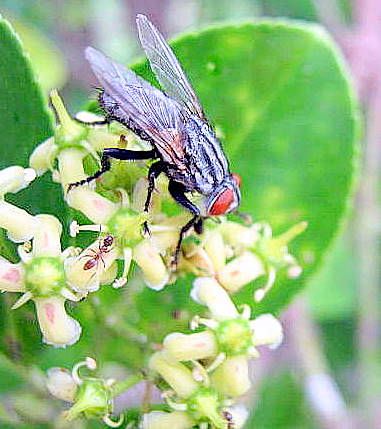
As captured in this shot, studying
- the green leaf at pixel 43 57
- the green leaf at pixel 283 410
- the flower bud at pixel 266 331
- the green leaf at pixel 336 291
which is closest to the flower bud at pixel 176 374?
the flower bud at pixel 266 331

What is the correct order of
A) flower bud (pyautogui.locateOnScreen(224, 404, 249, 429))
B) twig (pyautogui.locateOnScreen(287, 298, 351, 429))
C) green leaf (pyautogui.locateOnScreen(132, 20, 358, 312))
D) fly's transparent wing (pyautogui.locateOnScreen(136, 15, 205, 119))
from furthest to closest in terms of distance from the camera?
twig (pyautogui.locateOnScreen(287, 298, 351, 429)), green leaf (pyautogui.locateOnScreen(132, 20, 358, 312)), fly's transparent wing (pyautogui.locateOnScreen(136, 15, 205, 119)), flower bud (pyautogui.locateOnScreen(224, 404, 249, 429))

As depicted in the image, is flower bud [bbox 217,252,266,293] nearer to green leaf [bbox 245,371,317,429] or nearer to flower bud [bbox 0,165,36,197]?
flower bud [bbox 0,165,36,197]

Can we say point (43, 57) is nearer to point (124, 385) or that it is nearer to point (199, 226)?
point (199, 226)

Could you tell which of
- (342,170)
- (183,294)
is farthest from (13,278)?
(342,170)

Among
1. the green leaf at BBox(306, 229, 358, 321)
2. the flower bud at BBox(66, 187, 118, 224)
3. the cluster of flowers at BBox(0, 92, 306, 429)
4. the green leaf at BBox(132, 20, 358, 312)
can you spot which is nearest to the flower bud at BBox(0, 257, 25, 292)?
the cluster of flowers at BBox(0, 92, 306, 429)

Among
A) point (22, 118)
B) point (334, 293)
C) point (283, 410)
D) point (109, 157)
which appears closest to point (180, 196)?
point (109, 157)

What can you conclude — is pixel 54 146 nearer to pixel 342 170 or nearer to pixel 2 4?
pixel 342 170
